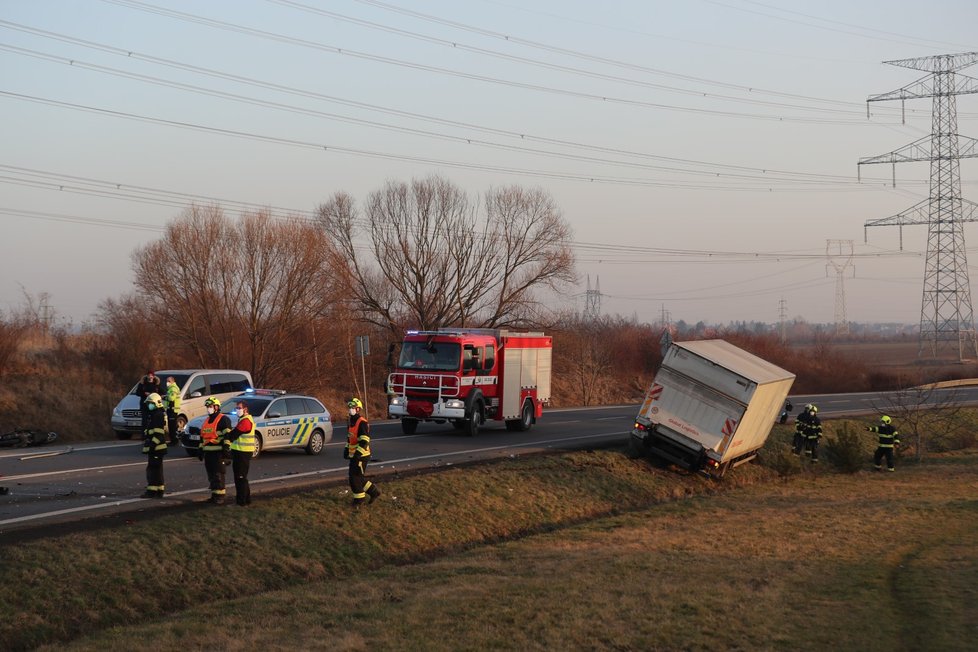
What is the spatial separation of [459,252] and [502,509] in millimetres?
39578

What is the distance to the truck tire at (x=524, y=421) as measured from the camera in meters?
31.7

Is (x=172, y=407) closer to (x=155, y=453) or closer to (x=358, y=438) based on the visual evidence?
(x=155, y=453)

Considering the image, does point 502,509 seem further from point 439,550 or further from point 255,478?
point 255,478

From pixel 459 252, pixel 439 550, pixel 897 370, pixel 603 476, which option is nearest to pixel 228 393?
pixel 603 476

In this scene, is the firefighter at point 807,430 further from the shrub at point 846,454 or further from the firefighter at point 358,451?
the firefighter at point 358,451

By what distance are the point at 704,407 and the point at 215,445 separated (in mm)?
12800

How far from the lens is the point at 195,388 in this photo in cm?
2747

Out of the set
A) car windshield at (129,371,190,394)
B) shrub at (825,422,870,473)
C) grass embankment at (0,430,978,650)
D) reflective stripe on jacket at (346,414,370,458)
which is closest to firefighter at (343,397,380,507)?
reflective stripe on jacket at (346,414,370,458)

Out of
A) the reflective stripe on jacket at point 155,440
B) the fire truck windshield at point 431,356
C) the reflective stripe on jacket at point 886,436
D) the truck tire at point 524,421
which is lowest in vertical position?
the reflective stripe on jacket at point 886,436

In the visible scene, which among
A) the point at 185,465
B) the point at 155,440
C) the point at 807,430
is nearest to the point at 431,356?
the point at 185,465

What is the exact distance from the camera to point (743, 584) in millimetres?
13102

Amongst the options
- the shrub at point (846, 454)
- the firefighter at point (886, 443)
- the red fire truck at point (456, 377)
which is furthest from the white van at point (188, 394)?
the firefighter at point (886, 443)

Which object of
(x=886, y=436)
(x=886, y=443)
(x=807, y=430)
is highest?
(x=807, y=430)

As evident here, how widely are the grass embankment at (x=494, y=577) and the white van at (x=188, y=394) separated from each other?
31.5 feet
